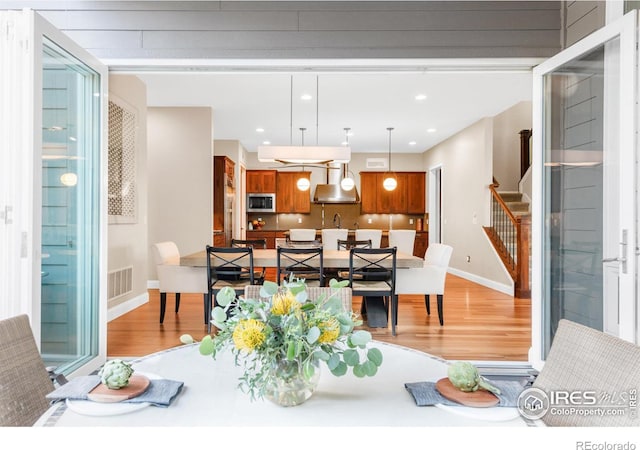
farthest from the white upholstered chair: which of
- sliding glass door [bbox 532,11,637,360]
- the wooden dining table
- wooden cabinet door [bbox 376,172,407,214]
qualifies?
wooden cabinet door [bbox 376,172,407,214]

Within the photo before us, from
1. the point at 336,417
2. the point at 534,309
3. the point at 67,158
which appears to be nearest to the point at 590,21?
the point at 534,309

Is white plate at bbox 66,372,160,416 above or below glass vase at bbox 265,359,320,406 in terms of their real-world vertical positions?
below

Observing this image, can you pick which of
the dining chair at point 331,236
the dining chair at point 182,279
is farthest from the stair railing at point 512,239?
the dining chair at point 182,279

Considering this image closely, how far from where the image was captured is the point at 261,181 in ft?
33.0

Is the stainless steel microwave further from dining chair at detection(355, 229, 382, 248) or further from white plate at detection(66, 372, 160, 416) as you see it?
white plate at detection(66, 372, 160, 416)

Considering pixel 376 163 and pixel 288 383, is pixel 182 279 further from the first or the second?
pixel 376 163

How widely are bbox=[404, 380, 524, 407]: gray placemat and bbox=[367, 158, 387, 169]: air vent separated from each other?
9415 mm

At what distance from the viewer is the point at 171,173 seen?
6387 millimetres

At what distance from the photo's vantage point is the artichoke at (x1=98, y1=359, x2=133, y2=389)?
111cm

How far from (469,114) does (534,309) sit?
4.46 meters

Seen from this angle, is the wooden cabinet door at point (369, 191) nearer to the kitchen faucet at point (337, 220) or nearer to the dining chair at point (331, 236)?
the kitchen faucet at point (337, 220)

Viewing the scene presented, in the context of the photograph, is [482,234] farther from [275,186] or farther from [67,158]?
[67,158]

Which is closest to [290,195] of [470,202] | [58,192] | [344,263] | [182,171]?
[182,171]

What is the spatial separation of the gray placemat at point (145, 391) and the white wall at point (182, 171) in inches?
210
